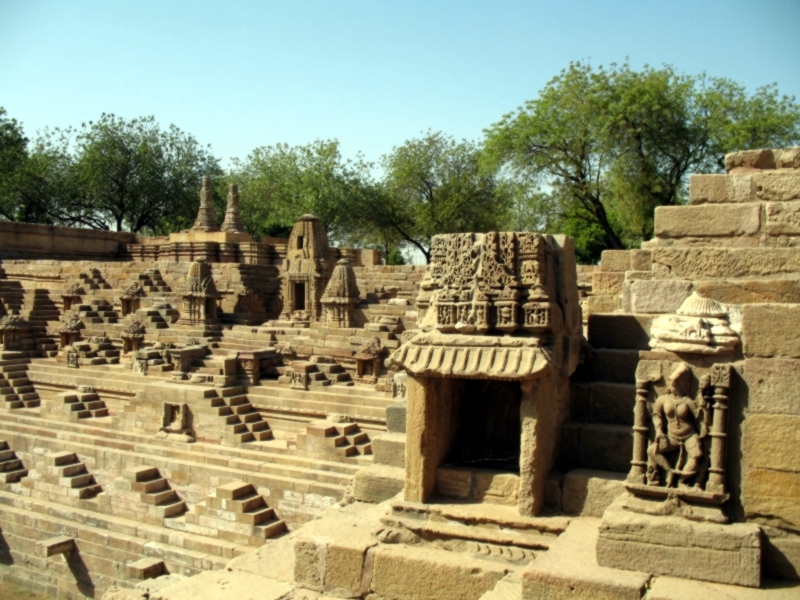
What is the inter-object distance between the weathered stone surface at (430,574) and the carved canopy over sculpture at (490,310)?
1.15 meters

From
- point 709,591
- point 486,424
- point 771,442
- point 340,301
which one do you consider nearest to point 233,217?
point 340,301

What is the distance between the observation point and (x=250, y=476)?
11617mm

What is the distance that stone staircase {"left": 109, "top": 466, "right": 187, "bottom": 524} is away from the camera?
37.5 ft

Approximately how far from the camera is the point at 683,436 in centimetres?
433

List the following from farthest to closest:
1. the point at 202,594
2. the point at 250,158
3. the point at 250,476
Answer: the point at 250,158 → the point at 250,476 → the point at 202,594

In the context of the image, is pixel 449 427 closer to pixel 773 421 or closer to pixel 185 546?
pixel 773 421

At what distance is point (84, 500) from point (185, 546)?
2.54 metres

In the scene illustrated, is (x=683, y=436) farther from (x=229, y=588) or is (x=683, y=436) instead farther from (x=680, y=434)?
(x=229, y=588)

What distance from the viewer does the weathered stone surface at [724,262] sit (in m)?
5.03

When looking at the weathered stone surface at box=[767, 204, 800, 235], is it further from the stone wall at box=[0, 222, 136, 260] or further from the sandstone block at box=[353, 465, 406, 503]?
the stone wall at box=[0, 222, 136, 260]

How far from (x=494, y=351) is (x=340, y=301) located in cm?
1365

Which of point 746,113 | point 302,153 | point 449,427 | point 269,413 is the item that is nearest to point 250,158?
point 302,153

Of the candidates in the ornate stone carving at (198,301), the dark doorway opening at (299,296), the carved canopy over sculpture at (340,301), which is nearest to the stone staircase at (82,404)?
the ornate stone carving at (198,301)

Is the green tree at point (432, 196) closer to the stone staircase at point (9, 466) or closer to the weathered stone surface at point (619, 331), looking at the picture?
the stone staircase at point (9, 466)
